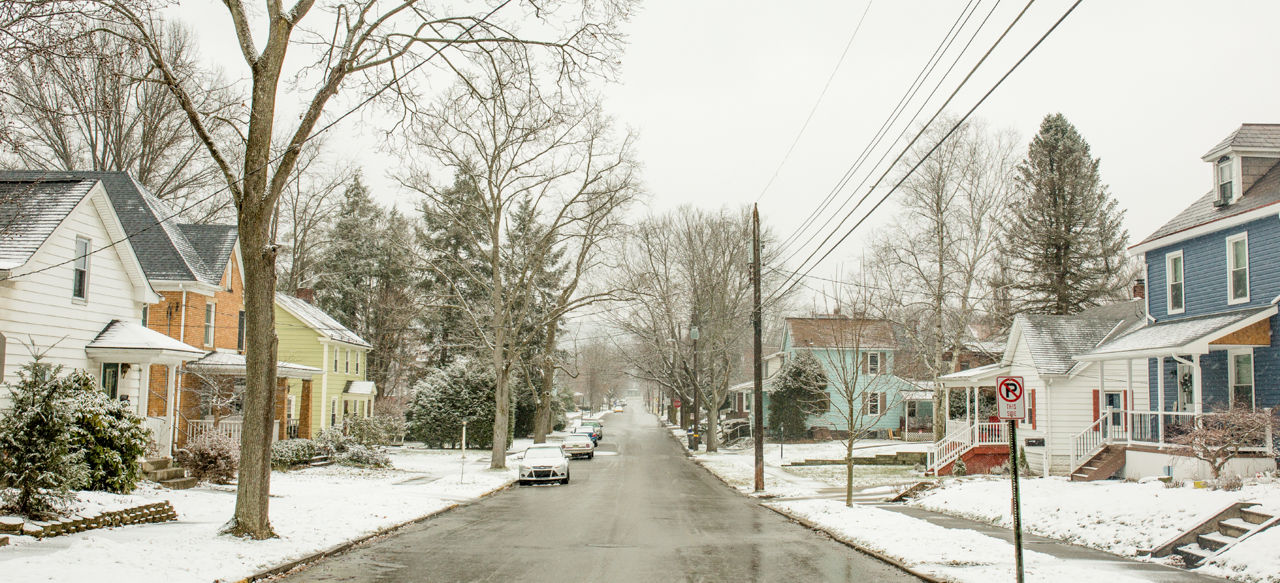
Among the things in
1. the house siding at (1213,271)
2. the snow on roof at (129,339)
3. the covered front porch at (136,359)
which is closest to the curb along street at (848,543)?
the house siding at (1213,271)

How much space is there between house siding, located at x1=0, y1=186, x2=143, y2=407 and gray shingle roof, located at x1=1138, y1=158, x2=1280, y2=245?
25.3m

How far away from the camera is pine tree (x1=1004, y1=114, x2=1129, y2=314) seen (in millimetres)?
44312

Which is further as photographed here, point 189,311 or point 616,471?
point 616,471

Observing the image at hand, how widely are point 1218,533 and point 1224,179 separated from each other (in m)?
13.2

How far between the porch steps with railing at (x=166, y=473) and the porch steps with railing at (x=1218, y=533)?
59.6 feet

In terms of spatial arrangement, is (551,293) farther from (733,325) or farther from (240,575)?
(240,575)

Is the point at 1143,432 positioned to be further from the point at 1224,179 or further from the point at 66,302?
the point at 66,302

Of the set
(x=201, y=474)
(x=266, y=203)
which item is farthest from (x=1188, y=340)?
(x=201, y=474)

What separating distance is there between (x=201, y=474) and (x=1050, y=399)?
2553 centimetres

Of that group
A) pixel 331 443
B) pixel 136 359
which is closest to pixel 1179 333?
pixel 136 359

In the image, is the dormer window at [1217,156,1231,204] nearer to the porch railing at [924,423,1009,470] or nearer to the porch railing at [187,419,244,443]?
the porch railing at [924,423,1009,470]

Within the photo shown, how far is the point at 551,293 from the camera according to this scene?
57125 millimetres

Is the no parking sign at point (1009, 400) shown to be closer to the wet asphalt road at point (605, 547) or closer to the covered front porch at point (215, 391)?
the wet asphalt road at point (605, 547)

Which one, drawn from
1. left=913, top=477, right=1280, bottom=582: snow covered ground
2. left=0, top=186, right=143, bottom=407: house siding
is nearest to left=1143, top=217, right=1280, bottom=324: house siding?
left=913, top=477, right=1280, bottom=582: snow covered ground
